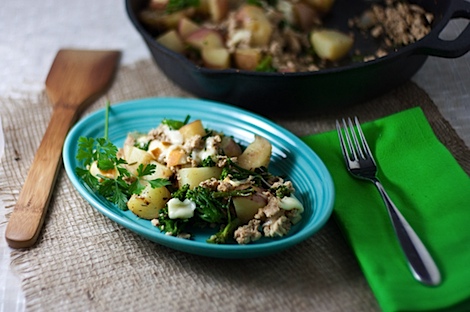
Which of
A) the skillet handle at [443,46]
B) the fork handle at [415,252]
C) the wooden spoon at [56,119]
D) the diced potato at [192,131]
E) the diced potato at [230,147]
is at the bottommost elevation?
the wooden spoon at [56,119]

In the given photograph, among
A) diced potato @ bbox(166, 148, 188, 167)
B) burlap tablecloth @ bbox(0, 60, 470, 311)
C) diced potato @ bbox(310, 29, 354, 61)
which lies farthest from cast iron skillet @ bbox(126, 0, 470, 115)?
burlap tablecloth @ bbox(0, 60, 470, 311)

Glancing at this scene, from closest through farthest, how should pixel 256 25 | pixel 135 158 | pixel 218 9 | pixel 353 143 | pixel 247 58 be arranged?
1. pixel 135 158
2. pixel 353 143
3. pixel 247 58
4. pixel 256 25
5. pixel 218 9

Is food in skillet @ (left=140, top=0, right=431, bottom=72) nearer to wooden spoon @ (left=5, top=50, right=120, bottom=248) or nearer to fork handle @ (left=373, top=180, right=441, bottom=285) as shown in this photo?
wooden spoon @ (left=5, top=50, right=120, bottom=248)

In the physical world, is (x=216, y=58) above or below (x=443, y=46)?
below

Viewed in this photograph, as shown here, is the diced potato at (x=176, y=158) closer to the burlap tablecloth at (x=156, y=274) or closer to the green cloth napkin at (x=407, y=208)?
the burlap tablecloth at (x=156, y=274)

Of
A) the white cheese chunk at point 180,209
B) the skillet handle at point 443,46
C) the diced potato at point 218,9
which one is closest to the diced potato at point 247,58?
the diced potato at point 218,9

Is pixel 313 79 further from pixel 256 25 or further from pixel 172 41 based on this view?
pixel 172 41

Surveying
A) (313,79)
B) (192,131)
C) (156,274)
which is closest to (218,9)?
(313,79)
